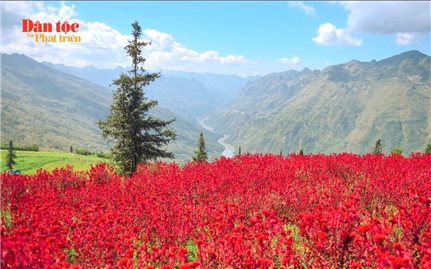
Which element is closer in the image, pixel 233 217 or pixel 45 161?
pixel 233 217

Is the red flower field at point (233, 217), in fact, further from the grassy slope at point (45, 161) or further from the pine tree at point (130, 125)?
the grassy slope at point (45, 161)

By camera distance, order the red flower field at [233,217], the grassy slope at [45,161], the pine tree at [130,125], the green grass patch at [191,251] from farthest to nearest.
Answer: the grassy slope at [45,161], the pine tree at [130,125], the green grass patch at [191,251], the red flower field at [233,217]

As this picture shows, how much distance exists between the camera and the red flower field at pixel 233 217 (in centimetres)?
534

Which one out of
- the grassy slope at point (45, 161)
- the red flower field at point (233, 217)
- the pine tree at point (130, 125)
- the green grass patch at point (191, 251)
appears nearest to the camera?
the red flower field at point (233, 217)

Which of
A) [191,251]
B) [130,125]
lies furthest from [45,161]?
[191,251]

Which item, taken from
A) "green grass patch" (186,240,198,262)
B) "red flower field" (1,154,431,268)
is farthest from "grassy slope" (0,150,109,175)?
"green grass patch" (186,240,198,262)

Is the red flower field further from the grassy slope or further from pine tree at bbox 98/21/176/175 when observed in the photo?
the grassy slope

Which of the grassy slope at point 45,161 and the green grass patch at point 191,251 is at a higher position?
the green grass patch at point 191,251

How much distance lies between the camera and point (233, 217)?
6758mm

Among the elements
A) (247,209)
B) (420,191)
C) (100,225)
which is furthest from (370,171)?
(100,225)

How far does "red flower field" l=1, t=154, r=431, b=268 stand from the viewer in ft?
17.5

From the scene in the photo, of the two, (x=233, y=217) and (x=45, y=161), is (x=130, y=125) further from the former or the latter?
(x=45, y=161)

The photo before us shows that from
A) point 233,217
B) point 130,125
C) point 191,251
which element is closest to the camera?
point 233,217

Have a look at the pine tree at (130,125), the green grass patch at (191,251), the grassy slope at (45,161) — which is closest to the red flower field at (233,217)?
the green grass patch at (191,251)
